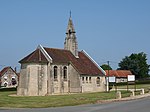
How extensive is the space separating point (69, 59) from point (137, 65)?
71609mm

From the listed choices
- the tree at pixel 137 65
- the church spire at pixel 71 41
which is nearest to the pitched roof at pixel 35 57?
the church spire at pixel 71 41

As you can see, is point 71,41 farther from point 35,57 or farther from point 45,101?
point 45,101

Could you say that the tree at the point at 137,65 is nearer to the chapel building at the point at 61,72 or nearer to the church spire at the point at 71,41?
the chapel building at the point at 61,72

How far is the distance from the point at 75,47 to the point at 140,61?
232ft

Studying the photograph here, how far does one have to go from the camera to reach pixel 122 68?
13362cm

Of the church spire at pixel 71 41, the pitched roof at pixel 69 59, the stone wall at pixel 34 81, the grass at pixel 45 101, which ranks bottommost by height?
the grass at pixel 45 101

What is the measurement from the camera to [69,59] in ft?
200

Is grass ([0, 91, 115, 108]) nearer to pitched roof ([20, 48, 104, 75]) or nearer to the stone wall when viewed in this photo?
the stone wall

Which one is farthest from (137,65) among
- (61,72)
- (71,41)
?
(61,72)

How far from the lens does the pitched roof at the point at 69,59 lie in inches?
2184

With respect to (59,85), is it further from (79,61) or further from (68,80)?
(79,61)

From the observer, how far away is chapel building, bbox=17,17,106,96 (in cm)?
5419

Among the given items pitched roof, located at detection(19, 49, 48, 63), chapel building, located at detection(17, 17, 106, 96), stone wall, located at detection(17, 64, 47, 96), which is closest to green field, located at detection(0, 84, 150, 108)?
stone wall, located at detection(17, 64, 47, 96)

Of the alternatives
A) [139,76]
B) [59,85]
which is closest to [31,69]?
[59,85]
